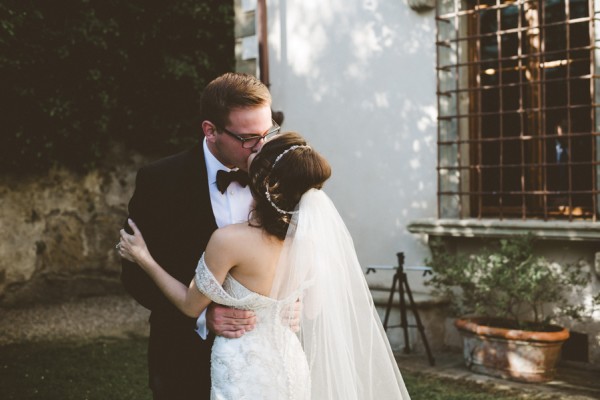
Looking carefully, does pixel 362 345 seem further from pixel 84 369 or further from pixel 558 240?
pixel 84 369

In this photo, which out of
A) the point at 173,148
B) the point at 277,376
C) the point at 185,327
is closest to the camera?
the point at 277,376

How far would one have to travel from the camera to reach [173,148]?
10508 millimetres

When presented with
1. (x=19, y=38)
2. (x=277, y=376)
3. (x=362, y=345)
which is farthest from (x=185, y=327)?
(x=19, y=38)

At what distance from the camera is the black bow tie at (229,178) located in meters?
2.80

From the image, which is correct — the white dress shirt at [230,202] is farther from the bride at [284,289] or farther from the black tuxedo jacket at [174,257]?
the bride at [284,289]

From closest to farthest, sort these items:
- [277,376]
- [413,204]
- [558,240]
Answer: [277,376], [558,240], [413,204]

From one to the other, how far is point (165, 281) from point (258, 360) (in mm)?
445

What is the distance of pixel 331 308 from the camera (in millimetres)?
2783

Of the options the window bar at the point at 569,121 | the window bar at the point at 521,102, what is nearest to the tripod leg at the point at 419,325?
the window bar at the point at 521,102

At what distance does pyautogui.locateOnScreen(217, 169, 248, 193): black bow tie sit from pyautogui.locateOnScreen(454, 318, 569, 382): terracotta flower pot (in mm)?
3444

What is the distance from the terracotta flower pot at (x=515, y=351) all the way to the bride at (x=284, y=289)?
2951 millimetres

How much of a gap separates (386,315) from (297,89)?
276 cm

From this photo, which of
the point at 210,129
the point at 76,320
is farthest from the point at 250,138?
the point at 76,320

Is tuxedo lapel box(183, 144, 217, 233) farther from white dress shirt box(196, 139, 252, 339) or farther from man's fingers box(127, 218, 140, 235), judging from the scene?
man's fingers box(127, 218, 140, 235)
